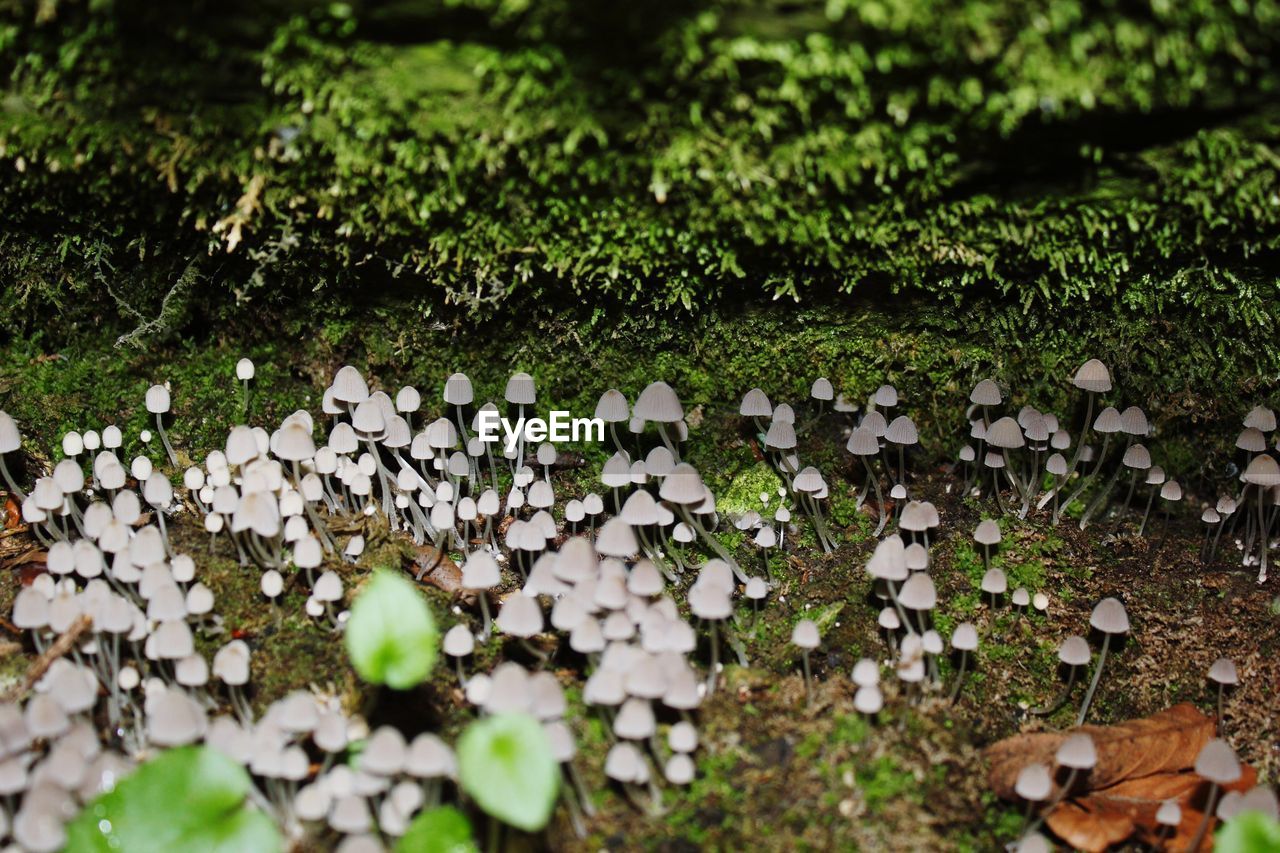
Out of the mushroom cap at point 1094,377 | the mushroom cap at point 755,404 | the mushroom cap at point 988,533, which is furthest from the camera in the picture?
the mushroom cap at point 755,404

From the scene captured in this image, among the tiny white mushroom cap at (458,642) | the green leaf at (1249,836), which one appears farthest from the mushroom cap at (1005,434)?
the tiny white mushroom cap at (458,642)

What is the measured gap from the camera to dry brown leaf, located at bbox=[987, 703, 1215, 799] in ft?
9.43

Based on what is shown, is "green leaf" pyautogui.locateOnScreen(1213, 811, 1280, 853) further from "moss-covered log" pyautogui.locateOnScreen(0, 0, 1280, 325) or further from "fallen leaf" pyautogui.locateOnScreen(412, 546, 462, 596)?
"fallen leaf" pyautogui.locateOnScreen(412, 546, 462, 596)

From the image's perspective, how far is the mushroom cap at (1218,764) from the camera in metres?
2.53

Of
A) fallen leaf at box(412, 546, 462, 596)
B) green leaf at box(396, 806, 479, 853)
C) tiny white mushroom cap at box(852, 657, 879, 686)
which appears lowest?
fallen leaf at box(412, 546, 462, 596)

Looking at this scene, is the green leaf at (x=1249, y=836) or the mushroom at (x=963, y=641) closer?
→ the green leaf at (x=1249, y=836)

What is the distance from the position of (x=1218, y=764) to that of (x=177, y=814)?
2.59m

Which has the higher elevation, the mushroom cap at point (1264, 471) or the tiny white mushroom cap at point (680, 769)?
the mushroom cap at point (1264, 471)

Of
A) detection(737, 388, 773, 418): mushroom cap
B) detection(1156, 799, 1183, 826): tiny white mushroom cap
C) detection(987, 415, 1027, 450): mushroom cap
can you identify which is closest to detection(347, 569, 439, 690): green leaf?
detection(737, 388, 773, 418): mushroom cap

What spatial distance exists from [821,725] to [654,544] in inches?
37.1

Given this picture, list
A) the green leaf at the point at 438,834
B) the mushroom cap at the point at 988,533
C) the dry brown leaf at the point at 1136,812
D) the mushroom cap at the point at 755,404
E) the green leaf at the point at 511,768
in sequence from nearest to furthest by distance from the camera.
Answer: the green leaf at the point at 511,768
the green leaf at the point at 438,834
the dry brown leaf at the point at 1136,812
the mushroom cap at the point at 988,533
the mushroom cap at the point at 755,404

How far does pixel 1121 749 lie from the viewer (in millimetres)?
2939

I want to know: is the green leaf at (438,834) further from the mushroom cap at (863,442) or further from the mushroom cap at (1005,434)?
the mushroom cap at (1005,434)

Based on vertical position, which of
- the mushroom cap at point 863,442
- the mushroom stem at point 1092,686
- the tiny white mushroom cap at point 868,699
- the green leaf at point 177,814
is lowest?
the mushroom stem at point 1092,686
